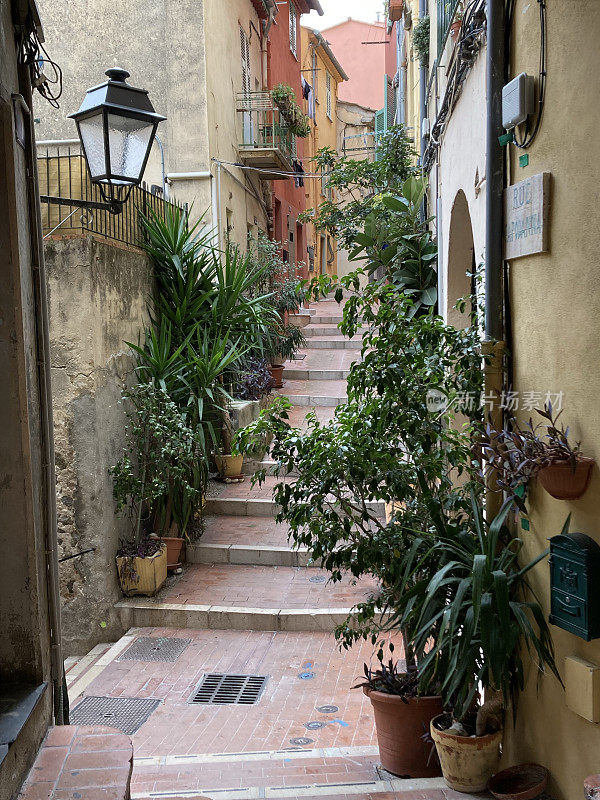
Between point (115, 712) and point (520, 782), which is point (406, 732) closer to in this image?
point (520, 782)

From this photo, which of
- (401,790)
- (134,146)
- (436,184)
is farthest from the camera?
(436,184)

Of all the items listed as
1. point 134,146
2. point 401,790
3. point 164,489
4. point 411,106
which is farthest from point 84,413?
point 411,106

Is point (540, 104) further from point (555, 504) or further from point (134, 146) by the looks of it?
point (134, 146)

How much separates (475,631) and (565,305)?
54.7 inches

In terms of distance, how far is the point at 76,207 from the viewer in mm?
7117

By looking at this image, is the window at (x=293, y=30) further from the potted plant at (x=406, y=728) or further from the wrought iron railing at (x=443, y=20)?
the potted plant at (x=406, y=728)

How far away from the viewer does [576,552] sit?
2.99 meters

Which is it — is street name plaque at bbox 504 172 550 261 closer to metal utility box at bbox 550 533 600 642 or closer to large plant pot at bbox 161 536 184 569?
metal utility box at bbox 550 533 600 642

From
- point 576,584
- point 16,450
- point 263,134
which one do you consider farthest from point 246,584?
point 263,134

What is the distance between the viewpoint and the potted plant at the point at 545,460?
300 centimetres

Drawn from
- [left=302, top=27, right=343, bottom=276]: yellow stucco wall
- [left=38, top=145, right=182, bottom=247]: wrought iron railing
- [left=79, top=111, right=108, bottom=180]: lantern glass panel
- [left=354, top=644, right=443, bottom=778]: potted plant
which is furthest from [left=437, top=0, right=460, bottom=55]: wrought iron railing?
[left=302, top=27, right=343, bottom=276]: yellow stucco wall

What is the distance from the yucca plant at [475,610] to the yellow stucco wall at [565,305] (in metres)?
0.11

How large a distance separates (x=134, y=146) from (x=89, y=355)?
7.21ft

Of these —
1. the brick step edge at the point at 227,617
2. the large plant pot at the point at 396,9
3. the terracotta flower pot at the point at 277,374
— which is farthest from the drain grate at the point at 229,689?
the large plant pot at the point at 396,9
